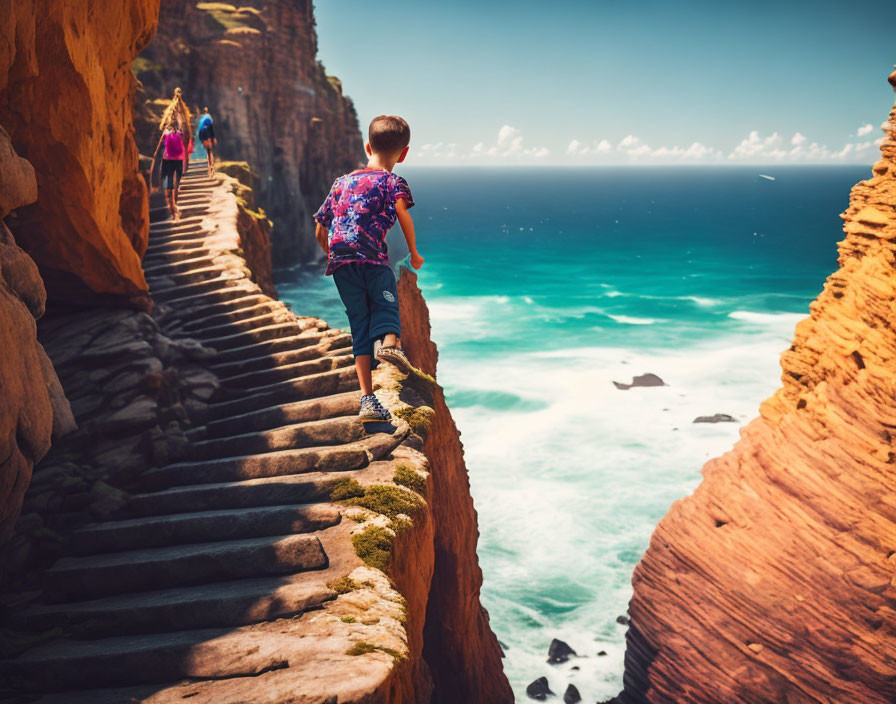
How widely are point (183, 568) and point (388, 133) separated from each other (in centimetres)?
434

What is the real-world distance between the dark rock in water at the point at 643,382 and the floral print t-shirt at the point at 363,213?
1664 inches

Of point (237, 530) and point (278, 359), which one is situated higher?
point (278, 359)

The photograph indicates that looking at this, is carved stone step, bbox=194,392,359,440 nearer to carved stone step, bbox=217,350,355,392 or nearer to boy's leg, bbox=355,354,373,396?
carved stone step, bbox=217,350,355,392

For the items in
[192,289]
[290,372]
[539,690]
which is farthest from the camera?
[539,690]

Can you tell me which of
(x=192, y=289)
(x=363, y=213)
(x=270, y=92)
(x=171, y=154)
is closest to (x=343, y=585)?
(x=363, y=213)

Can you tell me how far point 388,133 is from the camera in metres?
6.46

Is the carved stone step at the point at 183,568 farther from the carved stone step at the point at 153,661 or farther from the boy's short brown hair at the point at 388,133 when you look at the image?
the boy's short brown hair at the point at 388,133

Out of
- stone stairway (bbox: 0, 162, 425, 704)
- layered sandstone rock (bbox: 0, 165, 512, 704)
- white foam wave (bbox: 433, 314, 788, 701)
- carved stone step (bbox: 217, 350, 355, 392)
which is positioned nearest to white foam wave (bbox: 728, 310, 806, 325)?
white foam wave (bbox: 433, 314, 788, 701)

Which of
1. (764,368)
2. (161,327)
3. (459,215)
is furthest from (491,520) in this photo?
(459,215)

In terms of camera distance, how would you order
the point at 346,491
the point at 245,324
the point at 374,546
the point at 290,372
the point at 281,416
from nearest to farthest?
the point at 374,546
the point at 346,491
the point at 281,416
the point at 290,372
the point at 245,324

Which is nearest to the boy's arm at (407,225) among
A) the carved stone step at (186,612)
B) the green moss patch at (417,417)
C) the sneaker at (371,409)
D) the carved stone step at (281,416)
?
the sneaker at (371,409)

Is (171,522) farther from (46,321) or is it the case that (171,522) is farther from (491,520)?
(491,520)

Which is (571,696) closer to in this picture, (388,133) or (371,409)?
(371,409)

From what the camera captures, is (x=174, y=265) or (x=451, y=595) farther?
(x=174, y=265)
